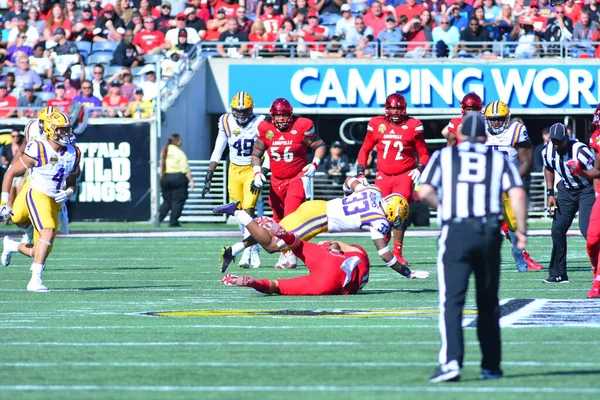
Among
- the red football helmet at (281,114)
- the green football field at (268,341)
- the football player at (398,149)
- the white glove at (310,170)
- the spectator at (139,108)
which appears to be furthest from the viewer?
the spectator at (139,108)

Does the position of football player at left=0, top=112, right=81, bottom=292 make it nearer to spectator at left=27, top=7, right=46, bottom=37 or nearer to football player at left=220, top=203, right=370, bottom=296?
football player at left=220, top=203, right=370, bottom=296

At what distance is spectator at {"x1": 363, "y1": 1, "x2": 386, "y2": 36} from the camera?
25469 mm

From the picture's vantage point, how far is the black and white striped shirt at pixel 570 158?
1150 cm

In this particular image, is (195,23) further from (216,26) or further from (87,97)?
(87,97)

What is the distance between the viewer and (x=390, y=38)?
82.8 feet

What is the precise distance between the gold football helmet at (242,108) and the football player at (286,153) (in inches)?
18.3

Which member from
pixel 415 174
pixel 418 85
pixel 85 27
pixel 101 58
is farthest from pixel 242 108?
pixel 85 27

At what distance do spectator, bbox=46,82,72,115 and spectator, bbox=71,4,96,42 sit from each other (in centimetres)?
213

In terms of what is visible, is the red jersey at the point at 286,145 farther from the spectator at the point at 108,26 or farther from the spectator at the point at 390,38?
the spectator at the point at 108,26

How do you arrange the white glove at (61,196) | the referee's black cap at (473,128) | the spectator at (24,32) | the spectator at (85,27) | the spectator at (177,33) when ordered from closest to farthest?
the referee's black cap at (473,128) < the white glove at (61,196) < the spectator at (177,33) < the spectator at (85,27) < the spectator at (24,32)

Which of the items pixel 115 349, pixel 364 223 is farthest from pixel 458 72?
pixel 115 349

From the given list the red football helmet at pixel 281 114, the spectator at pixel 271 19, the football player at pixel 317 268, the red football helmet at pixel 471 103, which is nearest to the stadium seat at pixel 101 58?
the spectator at pixel 271 19

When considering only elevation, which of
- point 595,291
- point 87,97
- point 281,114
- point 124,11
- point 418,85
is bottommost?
point 595,291

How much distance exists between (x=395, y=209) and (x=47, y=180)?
3.23m
